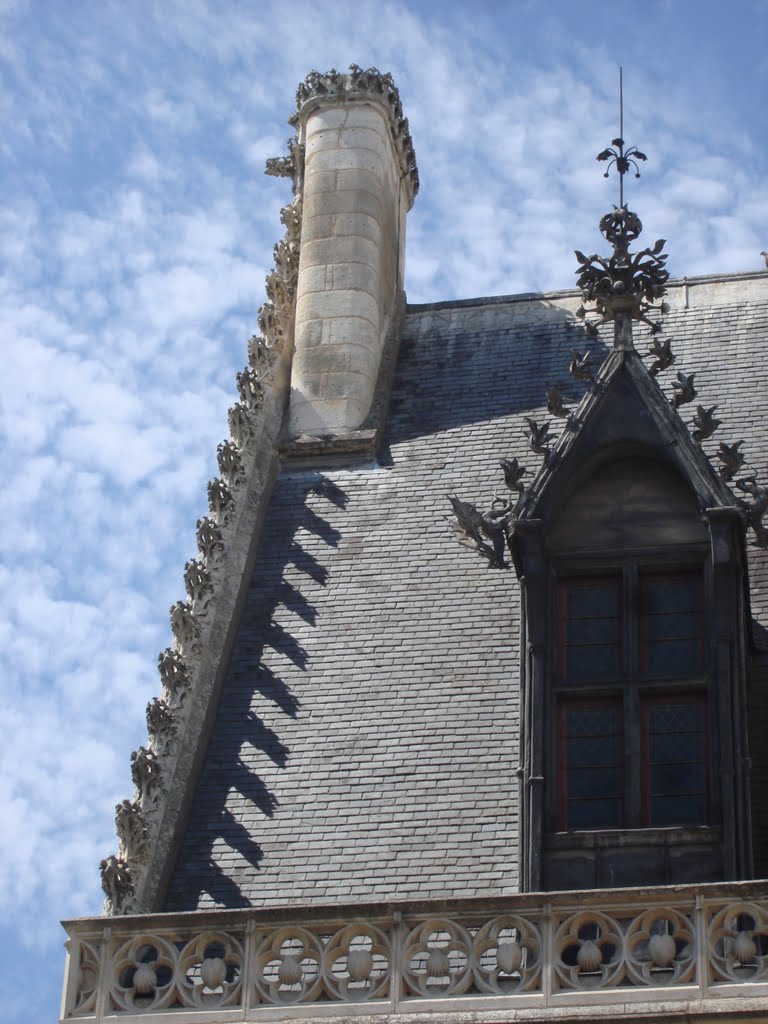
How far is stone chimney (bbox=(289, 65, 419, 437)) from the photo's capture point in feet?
82.3

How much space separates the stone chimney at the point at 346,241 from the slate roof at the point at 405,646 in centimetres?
43

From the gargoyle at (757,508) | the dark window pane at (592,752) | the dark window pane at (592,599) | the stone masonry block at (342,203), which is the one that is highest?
the stone masonry block at (342,203)

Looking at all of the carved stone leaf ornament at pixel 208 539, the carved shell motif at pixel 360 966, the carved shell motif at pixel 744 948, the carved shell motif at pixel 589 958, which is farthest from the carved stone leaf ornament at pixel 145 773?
the carved shell motif at pixel 744 948

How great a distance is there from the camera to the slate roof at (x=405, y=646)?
781 inches

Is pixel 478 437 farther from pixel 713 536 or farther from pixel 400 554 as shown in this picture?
pixel 713 536

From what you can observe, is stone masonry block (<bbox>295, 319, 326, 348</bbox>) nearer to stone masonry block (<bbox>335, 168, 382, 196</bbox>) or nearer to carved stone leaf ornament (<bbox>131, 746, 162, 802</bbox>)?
stone masonry block (<bbox>335, 168, 382, 196</bbox>)

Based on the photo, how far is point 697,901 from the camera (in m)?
17.3

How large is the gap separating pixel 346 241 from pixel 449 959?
31.5ft

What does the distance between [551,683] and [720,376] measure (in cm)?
561

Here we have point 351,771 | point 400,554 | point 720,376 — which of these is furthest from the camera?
point 720,376

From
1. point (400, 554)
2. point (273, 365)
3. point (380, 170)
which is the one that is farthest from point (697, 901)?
point (380, 170)

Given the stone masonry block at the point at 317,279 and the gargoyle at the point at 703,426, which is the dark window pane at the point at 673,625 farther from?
the stone masonry block at the point at 317,279

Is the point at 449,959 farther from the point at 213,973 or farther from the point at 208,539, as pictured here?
the point at 208,539

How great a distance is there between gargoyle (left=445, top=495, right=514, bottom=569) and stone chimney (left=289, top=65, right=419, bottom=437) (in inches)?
153
